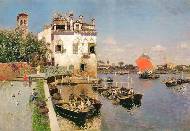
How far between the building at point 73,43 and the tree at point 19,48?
98cm

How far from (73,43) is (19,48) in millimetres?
3367

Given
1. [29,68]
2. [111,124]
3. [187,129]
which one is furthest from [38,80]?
[187,129]

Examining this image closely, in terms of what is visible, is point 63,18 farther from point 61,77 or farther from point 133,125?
point 133,125

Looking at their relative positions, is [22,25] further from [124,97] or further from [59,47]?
[124,97]

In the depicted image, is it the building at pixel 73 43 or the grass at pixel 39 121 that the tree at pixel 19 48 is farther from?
the grass at pixel 39 121

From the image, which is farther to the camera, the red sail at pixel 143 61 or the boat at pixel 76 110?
the red sail at pixel 143 61

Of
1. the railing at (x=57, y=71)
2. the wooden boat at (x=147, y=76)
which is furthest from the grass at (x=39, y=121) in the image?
the wooden boat at (x=147, y=76)

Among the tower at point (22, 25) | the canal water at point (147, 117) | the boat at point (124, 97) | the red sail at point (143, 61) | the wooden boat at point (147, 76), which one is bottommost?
the canal water at point (147, 117)

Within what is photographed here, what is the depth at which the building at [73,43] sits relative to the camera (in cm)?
2058

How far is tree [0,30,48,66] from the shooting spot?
17.6 m

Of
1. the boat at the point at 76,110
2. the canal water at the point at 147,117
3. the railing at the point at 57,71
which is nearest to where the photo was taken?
the boat at the point at 76,110

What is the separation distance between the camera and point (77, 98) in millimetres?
13055

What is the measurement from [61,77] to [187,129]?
7.95 meters

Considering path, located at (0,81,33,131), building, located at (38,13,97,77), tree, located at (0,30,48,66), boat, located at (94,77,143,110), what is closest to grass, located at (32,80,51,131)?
path, located at (0,81,33,131)
